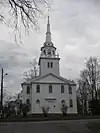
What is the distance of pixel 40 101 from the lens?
174 ft

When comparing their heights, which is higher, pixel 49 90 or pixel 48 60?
pixel 48 60

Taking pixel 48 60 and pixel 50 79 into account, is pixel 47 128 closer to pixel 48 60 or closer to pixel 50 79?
pixel 50 79

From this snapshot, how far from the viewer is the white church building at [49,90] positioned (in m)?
52.9

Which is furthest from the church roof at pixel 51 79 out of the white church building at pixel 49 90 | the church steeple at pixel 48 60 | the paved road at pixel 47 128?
the paved road at pixel 47 128

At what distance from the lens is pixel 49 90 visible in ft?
179

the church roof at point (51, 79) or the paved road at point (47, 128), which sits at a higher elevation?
the church roof at point (51, 79)

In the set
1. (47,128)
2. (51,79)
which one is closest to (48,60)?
(51,79)

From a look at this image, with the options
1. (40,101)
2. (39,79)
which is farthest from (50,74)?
(40,101)

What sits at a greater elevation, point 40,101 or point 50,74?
point 50,74

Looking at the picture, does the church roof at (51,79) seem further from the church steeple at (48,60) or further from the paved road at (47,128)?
the paved road at (47,128)

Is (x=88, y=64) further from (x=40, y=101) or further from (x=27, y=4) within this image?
(x=27, y=4)

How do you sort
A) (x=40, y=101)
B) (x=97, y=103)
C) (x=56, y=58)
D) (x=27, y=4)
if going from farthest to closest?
(x=56, y=58)
(x=40, y=101)
(x=97, y=103)
(x=27, y=4)

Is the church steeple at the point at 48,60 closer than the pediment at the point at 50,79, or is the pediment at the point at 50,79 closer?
the pediment at the point at 50,79

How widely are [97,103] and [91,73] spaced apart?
748 centimetres
